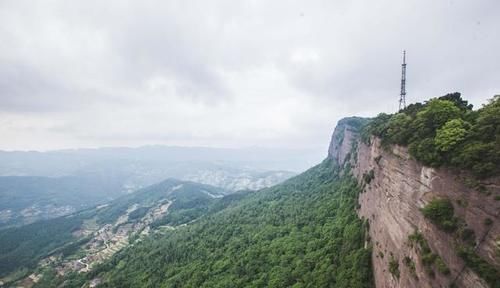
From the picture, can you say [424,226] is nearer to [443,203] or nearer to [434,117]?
[443,203]

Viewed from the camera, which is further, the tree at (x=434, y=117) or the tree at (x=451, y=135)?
the tree at (x=434, y=117)

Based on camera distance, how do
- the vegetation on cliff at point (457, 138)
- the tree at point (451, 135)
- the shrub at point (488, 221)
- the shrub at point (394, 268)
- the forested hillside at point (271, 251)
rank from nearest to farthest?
the shrub at point (488, 221)
the vegetation on cliff at point (457, 138)
the tree at point (451, 135)
the shrub at point (394, 268)
the forested hillside at point (271, 251)

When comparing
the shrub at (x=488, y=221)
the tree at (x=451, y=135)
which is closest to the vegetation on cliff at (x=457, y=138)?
the tree at (x=451, y=135)

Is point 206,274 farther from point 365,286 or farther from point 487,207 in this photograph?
point 487,207

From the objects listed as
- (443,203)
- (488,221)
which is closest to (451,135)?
A: (443,203)

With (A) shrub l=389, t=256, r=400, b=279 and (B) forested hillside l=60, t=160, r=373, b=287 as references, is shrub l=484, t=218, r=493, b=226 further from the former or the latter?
(B) forested hillside l=60, t=160, r=373, b=287

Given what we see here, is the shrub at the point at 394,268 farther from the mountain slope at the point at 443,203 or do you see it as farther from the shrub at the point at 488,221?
the shrub at the point at 488,221

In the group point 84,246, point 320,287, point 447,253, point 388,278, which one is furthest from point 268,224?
point 84,246

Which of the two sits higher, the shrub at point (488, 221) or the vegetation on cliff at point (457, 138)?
the vegetation on cliff at point (457, 138)
